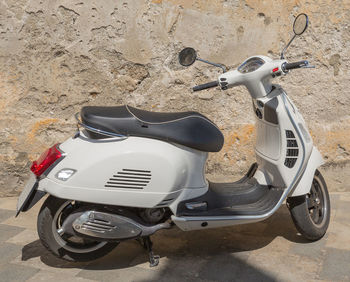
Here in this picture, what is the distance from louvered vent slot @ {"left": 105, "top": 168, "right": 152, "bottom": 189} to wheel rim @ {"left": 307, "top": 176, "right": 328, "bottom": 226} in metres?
1.22

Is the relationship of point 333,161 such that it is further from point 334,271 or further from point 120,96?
point 120,96

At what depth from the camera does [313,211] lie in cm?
321

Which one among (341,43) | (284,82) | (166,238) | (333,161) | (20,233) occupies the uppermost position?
(341,43)

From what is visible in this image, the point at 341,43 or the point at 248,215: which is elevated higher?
the point at 341,43

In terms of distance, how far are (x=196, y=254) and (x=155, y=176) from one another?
69 cm

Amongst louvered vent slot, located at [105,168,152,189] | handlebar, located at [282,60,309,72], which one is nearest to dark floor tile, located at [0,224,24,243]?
louvered vent slot, located at [105,168,152,189]

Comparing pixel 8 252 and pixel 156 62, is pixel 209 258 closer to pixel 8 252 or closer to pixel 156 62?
pixel 8 252

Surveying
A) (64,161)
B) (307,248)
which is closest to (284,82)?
(307,248)

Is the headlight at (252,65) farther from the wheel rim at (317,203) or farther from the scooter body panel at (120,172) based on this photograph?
the wheel rim at (317,203)

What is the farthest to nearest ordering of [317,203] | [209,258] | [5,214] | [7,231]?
[5,214]
[7,231]
[317,203]
[209,258]

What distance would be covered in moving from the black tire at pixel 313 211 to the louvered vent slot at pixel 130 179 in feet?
3.44

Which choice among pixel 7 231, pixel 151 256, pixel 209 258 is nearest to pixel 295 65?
pixel 209 258

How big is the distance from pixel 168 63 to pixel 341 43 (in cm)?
152

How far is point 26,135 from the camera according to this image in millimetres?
4254
